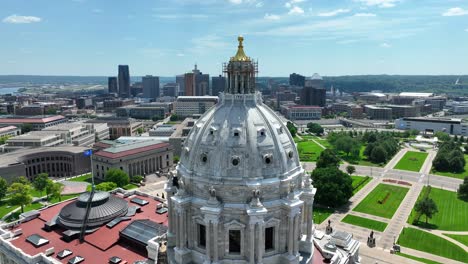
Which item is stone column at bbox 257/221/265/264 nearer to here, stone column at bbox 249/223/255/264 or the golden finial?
stone column at bbox 249/223/255/264

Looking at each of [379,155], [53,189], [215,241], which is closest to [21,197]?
[53,189]

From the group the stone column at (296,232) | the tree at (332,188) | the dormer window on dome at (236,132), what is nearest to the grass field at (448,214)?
the tree at (332,188)

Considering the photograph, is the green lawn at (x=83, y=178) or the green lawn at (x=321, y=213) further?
the green lawn at (x=83, y=178)

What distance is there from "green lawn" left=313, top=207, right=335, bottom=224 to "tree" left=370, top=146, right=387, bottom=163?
266 feet

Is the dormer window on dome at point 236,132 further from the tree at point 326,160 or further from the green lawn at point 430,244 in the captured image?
the tree at point 326,160

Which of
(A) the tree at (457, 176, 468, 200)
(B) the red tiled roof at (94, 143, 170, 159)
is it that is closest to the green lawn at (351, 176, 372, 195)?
(A) the tree at (457, 176, 468, 200)

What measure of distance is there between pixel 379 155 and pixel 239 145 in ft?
506

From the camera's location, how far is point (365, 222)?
10462 cm

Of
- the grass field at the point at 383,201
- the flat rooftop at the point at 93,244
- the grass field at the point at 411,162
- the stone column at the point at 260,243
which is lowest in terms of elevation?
the grass field at the point at 383,201

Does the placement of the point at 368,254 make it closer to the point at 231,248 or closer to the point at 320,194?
the point at 320,194

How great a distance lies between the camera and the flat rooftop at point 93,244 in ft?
202

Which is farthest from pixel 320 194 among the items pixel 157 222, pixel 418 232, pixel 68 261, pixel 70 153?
pixel 70 153

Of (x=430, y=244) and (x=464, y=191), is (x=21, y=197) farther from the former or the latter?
(x=464, y=191)

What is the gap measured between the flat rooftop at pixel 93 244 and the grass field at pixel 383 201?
240 ft
